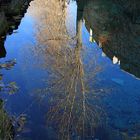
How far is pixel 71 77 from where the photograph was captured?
11.6 m

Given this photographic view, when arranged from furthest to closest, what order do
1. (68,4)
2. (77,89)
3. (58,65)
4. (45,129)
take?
(68,4) → (58,65) → (77,89) → (45,129)

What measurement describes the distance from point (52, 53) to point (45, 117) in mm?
4704

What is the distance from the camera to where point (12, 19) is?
50.2 feet

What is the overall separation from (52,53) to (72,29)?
11.6 ft

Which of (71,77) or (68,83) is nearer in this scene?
(68,83)

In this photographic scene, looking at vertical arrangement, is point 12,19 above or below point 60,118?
above

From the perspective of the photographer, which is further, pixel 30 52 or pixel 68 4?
pixel 68 4

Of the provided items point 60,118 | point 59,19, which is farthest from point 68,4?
point 60,118

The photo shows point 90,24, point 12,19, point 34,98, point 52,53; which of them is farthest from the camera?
point 90,24

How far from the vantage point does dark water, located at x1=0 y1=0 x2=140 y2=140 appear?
817 cm

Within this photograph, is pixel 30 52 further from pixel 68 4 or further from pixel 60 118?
pixel 68 4

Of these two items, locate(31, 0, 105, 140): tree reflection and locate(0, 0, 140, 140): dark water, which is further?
locate(31, 0, 105, 140): tree reflection

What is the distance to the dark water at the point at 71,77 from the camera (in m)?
8.17

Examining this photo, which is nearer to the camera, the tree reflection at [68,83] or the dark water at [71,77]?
the dark water at [71,77]
